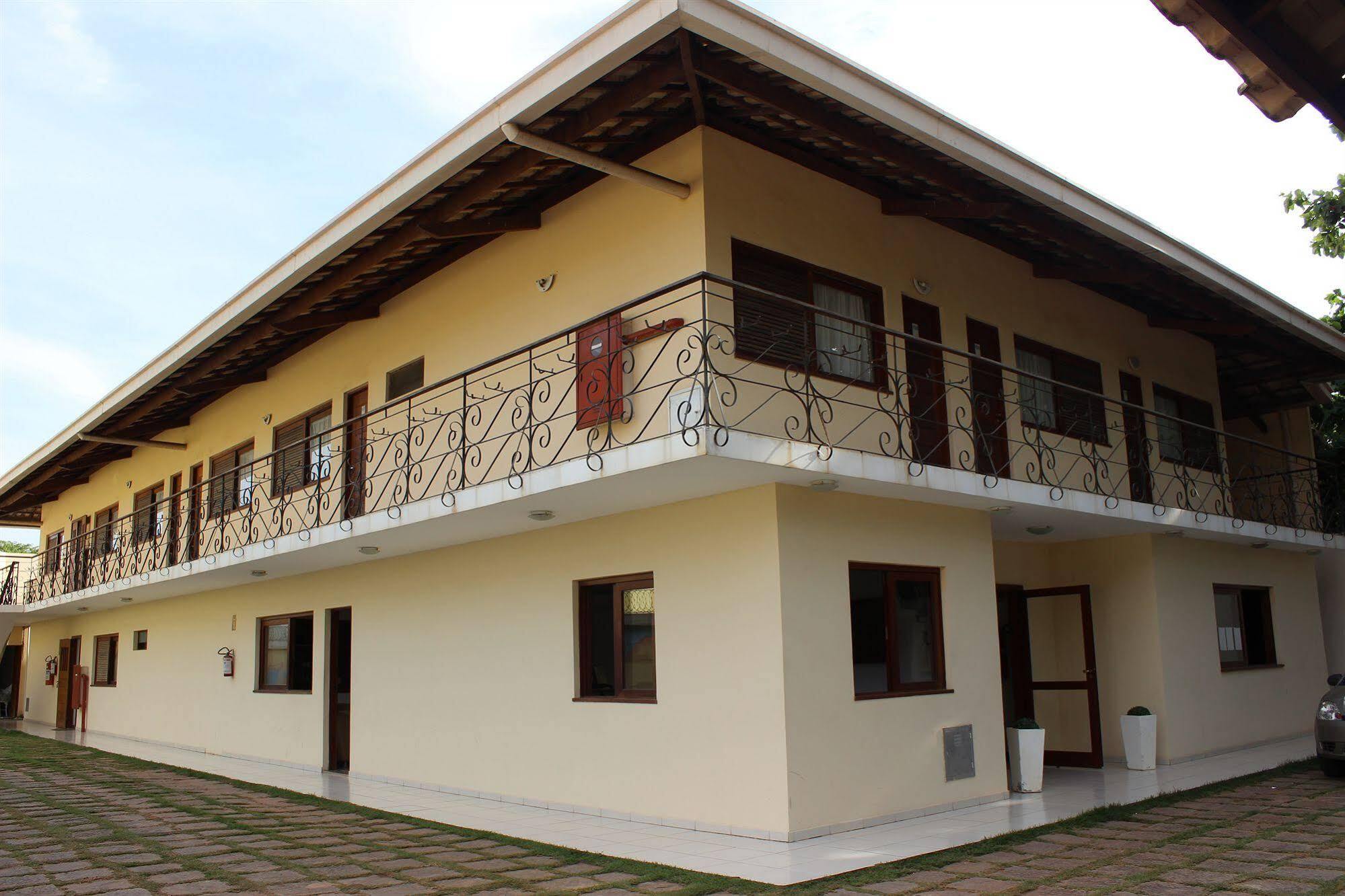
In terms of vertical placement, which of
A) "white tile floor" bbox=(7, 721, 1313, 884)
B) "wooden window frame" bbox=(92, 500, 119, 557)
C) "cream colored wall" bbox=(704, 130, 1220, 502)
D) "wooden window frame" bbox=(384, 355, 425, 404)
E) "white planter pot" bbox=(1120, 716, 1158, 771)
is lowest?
"white tile floor" bbox=(7, 721, 1313, 884)

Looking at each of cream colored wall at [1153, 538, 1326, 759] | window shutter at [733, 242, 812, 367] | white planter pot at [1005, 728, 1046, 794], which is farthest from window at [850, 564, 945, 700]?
cream colored wall at [1153, 538, 1326, 759]

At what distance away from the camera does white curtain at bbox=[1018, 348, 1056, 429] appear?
37.6 ft

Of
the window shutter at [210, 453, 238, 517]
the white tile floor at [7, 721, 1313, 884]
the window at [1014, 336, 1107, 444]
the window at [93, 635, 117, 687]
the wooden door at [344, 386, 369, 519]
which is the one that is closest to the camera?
the white tile floor at [7, 721, 1313, 884]

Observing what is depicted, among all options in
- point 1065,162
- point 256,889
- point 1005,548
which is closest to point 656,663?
point 256,889

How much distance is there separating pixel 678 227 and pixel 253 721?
34.6 ft

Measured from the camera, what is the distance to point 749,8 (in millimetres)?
6719

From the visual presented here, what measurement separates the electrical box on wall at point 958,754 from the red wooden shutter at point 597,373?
4089 millimetres

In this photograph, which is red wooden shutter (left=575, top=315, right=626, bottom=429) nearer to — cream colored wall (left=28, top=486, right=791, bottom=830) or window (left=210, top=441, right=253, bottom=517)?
cream colored wall (left=28, top=486, right=791, bottom=830)

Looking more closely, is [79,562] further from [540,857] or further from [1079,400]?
[1079,400]

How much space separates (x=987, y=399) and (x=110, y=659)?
62.1 feet

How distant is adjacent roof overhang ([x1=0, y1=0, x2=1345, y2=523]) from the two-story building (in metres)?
0.04

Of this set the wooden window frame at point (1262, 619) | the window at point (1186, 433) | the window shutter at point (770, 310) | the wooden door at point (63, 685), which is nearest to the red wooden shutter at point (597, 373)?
the window shutter at point (770, 310)

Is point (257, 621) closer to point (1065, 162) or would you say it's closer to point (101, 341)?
point (1065, 162)

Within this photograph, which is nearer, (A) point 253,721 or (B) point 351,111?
(A) point 253,721
